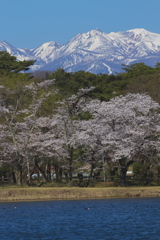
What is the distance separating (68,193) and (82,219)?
48.7 feet

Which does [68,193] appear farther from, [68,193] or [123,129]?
[123,129]

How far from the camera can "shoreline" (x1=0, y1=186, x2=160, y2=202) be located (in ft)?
164

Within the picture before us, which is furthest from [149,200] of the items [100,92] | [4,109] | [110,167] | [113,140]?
[100,92]

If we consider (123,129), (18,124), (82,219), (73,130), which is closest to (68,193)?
(73,130)

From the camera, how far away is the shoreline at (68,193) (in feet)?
164

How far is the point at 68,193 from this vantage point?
166 feet

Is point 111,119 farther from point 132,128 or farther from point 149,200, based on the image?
point 149,200

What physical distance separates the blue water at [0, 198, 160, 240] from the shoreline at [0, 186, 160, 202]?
2337mm

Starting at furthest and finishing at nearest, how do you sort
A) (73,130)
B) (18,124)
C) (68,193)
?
(73,130), (18,124), (68,193)

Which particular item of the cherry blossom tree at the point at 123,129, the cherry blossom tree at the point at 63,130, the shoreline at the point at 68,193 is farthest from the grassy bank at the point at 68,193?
the cherry blossom tree at the point at 63,130

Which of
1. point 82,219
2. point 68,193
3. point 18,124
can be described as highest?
point 18,124

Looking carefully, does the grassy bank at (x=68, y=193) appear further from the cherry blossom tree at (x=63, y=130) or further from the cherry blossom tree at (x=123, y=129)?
the cherry blossom tree at (x=63, y=130)

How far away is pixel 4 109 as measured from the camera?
54906 millimetres

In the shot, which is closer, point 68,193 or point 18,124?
point 68,193
